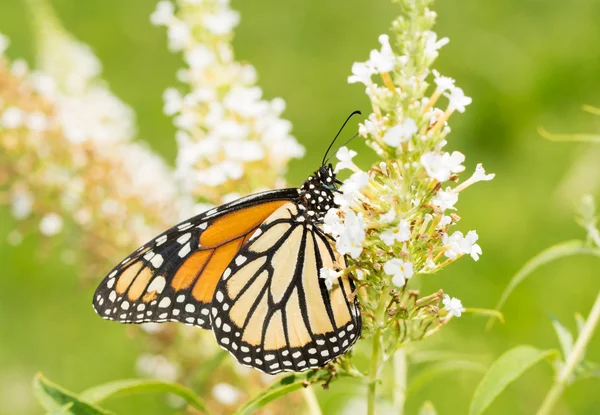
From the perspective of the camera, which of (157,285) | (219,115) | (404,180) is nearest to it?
(404,180)

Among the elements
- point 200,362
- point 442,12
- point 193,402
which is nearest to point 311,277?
point 193,402

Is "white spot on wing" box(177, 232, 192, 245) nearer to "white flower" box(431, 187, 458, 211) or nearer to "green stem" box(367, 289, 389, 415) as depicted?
"green stem" box(367, 289, 389, 415)

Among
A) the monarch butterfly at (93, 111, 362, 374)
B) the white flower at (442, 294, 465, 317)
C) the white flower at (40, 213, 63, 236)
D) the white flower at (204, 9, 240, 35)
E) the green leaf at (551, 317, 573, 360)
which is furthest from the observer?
the white flower at (40, 213, 63, 236)

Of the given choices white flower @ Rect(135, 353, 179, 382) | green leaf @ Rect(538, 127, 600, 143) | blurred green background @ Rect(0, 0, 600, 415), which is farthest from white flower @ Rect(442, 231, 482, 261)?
blurred green background @ Rect(0, 0, 600, 415)

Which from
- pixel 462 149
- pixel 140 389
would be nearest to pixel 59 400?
pixel 140 389

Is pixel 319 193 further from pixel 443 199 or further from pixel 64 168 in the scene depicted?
pixel 64 168

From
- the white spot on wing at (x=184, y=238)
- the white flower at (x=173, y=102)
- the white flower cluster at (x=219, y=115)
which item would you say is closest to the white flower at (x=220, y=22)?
the white flower cluster at (x=219, y=115)
